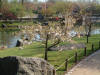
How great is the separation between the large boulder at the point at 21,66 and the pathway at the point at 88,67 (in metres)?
3.13

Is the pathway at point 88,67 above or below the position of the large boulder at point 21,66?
below

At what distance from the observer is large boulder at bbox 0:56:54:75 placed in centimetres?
785

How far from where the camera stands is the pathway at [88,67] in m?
11.5

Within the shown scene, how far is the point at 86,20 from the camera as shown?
87.7ft

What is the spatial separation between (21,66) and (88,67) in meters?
5.66

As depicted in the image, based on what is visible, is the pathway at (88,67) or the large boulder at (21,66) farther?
the pathway at (88,67)

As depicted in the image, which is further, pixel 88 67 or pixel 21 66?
pixel 88 67

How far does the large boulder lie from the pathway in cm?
313

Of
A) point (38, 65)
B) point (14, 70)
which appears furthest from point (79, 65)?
point (14, 70)

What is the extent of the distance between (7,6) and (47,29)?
48741 millimetres

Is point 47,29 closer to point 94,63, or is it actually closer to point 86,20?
point 94,63

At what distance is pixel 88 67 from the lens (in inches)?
491

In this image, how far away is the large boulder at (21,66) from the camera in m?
Result: 7.85

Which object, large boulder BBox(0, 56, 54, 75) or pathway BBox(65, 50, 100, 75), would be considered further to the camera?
pathway BBox(65, 50, 100, 75)
